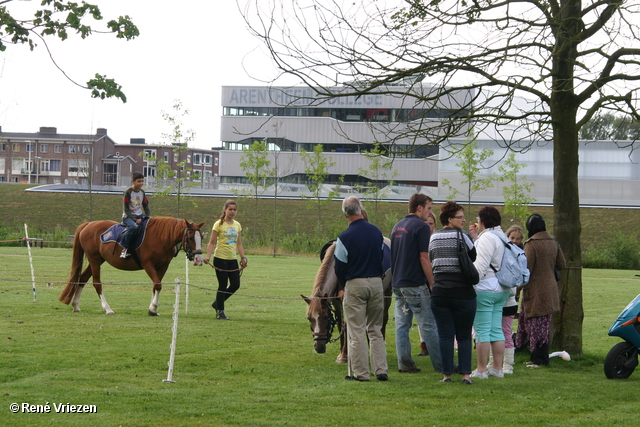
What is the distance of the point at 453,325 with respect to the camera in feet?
27.5

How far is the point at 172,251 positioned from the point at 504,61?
732cm

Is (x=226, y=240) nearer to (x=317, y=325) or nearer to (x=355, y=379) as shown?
(x=317, y=325)

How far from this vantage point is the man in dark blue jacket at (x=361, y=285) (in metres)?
8.29

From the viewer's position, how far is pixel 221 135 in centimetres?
8512

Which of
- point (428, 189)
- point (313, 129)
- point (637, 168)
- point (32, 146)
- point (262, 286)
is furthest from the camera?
point (32, 146)

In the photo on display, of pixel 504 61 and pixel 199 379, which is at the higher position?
pixel 504 61

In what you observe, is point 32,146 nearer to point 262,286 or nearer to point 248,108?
point 248,108

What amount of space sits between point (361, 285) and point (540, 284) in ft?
8.62

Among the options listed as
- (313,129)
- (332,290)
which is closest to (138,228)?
(332,290)

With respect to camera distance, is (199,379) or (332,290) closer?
(199,379)

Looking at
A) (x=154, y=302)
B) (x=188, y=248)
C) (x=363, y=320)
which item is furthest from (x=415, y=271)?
(x=154, y=302)

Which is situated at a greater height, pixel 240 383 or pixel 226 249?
pixel 226 249

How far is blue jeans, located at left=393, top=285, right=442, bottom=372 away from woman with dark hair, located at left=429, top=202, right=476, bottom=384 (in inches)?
14.7

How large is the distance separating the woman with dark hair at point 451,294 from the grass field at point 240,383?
14.3 inches
